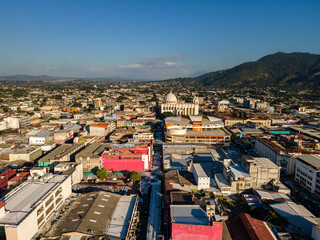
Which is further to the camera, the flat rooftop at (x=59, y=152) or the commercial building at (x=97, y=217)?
the flat rooftop at (x=59, y=152)

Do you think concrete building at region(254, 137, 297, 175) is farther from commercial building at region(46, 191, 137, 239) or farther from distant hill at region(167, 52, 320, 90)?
distant hill at region(167, 52, 320, 90)

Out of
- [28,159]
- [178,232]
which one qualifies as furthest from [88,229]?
[28,159]

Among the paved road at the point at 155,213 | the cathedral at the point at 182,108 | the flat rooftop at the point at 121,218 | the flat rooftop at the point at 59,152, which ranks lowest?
the paved road at the point at 155,213

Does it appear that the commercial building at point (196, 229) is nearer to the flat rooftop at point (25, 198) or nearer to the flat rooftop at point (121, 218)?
the flat rooftop at point (121, 218)

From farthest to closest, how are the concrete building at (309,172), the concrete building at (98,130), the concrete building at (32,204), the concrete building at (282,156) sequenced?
the concrete building at (98,130) → the concrete building at (282,156) → the concrete building at (309,172) → the concrete building at (32,204)

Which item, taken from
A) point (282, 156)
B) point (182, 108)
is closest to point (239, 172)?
point (282, 156)

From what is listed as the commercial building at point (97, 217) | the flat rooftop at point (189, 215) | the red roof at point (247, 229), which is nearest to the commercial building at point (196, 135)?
the commercial building at point (97, 217)

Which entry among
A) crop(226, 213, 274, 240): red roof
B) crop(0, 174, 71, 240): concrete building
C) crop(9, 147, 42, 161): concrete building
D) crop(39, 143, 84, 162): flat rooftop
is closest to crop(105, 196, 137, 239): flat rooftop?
crop(0, 174, 71, 240): concrete building
